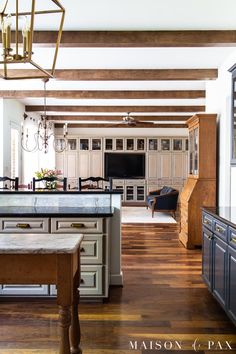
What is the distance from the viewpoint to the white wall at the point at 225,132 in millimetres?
5098

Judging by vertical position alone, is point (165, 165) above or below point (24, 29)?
below

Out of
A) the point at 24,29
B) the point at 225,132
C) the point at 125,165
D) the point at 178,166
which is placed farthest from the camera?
the point at 125,165

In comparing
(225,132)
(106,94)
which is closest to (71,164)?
(106,94)

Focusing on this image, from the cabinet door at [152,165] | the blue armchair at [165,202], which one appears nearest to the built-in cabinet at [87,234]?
the blue armchair at [165,202]

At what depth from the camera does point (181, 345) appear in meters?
2.76

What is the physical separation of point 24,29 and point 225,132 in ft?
13.3

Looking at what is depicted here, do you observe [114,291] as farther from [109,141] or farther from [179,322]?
[109,141]

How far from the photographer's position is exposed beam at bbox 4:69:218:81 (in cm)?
588

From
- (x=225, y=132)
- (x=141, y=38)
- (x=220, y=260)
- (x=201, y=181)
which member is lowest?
(x=220, y=260)

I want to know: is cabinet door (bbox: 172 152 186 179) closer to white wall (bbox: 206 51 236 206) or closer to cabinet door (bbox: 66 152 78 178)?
cabinet door (bbox: 66 152 78 178)

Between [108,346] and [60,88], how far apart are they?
227 inches

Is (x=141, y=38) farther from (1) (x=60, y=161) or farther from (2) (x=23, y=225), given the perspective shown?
(1) (x=60, y=161)

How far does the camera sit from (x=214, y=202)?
5.91 metres

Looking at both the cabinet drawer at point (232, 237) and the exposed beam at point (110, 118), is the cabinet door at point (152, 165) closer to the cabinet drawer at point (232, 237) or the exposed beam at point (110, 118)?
the exposed beam at point (110, 118)
